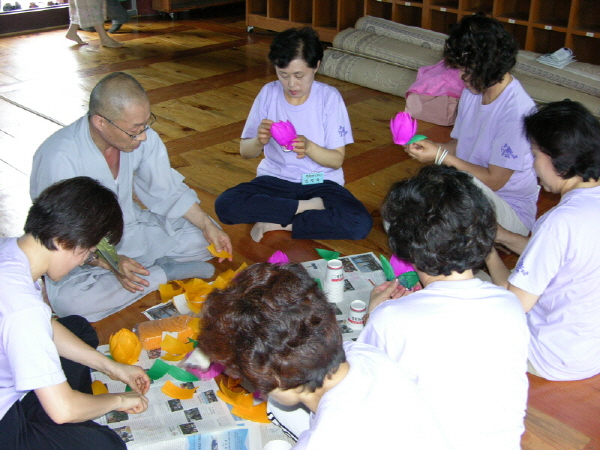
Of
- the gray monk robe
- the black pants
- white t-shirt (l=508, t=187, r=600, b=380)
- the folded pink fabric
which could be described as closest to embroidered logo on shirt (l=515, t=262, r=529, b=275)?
white t-shirt (l=508, t=187, r=600, b=380)

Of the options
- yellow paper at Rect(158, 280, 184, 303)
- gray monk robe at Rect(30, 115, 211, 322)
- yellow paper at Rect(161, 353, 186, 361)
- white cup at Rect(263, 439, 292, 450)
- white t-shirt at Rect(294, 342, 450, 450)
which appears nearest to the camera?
white t-shirt at Rect(294, 342, 450, 450)

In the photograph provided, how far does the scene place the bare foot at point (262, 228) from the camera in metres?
3.14

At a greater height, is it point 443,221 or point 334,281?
point 443,221

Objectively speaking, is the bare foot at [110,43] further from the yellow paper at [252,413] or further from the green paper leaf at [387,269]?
the yellow paper at [252,413]

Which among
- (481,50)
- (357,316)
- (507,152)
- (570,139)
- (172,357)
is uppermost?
(481,50)

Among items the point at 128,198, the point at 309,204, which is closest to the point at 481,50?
the point at 309,204

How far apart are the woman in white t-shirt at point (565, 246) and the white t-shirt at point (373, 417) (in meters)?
0.85

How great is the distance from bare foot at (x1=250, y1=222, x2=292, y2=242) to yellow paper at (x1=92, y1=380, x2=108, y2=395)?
1183 mm

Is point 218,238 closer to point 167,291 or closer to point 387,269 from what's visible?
point 167,291

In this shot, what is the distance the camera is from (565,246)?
6.08 feet

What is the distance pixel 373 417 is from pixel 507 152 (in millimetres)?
1935

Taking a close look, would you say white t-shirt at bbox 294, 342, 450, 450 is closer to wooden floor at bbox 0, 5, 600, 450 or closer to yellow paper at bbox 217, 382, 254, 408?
wooden floor at bbox 0, 5, 600, 450

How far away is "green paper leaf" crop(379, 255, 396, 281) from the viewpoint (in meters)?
2.71

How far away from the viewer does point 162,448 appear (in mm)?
1882
